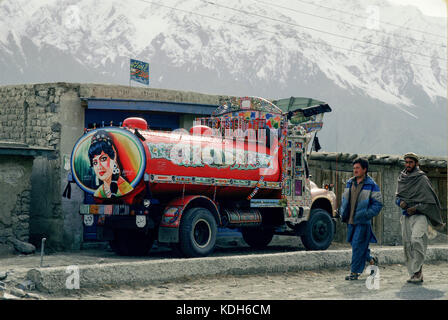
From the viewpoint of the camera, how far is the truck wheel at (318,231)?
14.4m

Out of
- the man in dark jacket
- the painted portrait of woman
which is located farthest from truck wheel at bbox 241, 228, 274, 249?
the man in dark jacket

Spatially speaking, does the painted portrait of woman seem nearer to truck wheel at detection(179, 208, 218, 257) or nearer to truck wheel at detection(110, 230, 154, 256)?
truck wheel at detection(179, 208, 218, 257)

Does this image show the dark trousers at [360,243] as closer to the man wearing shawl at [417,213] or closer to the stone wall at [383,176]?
the man wearing shawl at [417,213]

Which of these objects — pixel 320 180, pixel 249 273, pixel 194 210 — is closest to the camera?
pixel 249 273

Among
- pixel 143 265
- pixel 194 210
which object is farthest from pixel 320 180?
pixel 143 265

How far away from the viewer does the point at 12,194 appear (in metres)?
13.6

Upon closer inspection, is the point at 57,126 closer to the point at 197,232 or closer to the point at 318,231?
the point at 197,232

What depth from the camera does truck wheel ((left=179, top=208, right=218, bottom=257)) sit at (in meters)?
11.8

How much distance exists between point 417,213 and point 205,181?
4.19 meters

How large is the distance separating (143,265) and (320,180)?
10652 millimetres

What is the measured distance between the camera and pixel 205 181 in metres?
12.3

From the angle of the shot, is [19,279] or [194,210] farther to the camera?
[194,210]
